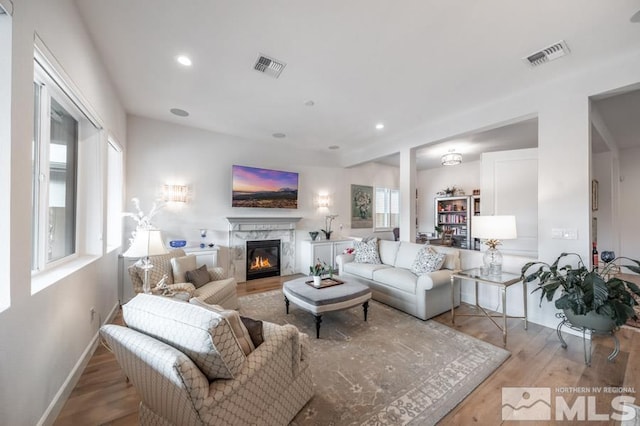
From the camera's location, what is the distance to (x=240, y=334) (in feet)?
4.79

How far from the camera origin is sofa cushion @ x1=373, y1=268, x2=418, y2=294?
3.31 m

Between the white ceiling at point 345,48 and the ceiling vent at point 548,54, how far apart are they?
0.20ft

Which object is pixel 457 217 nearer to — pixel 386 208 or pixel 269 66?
pixel 386 208

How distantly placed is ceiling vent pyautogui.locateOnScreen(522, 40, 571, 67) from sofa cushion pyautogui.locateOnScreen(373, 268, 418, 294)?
275 cm

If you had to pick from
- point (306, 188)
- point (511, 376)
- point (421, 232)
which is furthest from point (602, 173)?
point (306, 188)

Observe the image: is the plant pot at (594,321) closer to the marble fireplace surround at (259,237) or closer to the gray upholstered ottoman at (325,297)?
the gray upholstered ottoman at (325,297)

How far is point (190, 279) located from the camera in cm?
307

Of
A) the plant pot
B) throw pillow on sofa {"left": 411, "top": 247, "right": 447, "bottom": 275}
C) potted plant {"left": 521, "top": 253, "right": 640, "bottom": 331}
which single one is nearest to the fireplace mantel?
throw pillow on sofa {"left": 411, "top": 247, "right": 447, "bottom": 275}

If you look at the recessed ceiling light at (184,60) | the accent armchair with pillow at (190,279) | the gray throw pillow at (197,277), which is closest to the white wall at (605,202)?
the accent armchair with pillow at (190,279)

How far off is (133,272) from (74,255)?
0.52 metres

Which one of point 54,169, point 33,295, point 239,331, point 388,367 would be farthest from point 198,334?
point 54,169

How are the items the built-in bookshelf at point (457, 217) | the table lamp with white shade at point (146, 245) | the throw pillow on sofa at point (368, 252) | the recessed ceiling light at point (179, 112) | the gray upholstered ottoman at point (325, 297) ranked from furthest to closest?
1. the built-in bookshelf at point (457, 217)
2. the throw pillow on sofa at point (368, 252)
3. the recessed ceiling light at point (179, 112)
4. the gray upholstered ottoman at point (325, 297)
5. the table lamp with white shade at point (146, 245)

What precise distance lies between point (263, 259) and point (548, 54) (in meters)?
5.19

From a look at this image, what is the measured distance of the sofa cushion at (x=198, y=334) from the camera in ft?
3.84
